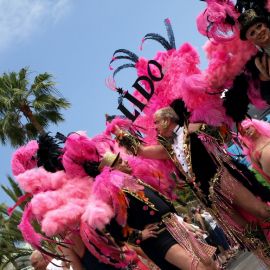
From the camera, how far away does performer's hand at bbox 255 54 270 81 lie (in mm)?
3143

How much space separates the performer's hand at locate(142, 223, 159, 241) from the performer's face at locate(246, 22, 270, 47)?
1441 mm

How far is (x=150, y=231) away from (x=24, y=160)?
4.18ft

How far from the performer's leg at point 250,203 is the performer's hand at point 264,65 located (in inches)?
33.8

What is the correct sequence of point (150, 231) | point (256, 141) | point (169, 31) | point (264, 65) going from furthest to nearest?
1. point (169, 31)
2. point (256, 141)
3. point (150, 231)
4. point (264, 65)

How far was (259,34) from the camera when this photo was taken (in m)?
3.05

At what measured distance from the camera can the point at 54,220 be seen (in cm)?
324

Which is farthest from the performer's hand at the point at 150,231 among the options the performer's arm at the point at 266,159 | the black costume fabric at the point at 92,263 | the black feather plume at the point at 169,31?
the black feather plume at the point at 169,31

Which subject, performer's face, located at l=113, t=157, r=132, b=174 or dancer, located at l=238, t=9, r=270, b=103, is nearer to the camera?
dancer, located at l=238, t=9, r=270, b=103

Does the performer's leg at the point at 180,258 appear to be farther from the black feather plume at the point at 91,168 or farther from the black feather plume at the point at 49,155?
the black feather plume at the point at 49,155

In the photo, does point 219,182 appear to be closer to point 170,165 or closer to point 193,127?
point 193,127

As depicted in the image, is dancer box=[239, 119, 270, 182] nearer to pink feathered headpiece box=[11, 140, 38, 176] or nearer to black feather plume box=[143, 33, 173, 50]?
black feather plume box=[143, 33, 173, 50]

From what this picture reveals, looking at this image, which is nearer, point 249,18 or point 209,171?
point 249,18

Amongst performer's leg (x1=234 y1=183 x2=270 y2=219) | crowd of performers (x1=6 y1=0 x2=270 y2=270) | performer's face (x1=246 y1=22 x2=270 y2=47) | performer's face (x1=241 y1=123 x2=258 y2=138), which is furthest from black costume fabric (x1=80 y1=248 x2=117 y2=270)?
performer's face (x1=246 y1=22 x2=270 y2=47)

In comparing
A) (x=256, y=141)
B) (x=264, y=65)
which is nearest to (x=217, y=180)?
(x=256, y=141)
